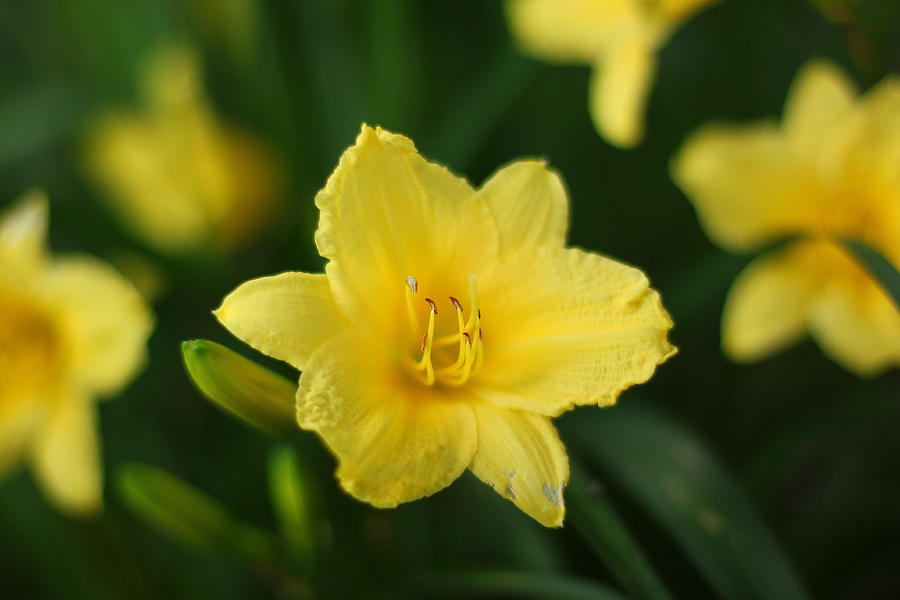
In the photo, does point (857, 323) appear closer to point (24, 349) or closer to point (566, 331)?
point (566, 331)

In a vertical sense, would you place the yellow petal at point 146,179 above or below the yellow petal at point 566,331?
below

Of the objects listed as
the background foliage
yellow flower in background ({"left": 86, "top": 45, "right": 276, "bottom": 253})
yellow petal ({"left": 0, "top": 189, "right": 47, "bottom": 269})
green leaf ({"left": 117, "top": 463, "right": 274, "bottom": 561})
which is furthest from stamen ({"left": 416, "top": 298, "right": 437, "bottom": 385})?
yellow flower in background ({"left": 86, "top": 45, "right": 276, "bottom": 253})

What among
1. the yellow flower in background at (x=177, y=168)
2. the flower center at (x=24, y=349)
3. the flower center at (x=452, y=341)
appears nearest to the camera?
the flower center at (x=452, y=341)

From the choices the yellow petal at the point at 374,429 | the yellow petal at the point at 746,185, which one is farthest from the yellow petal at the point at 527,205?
the yellow petal at the point at 746,185

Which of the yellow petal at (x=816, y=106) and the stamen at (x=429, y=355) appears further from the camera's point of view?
the yellow petal at (x=816, y=106)

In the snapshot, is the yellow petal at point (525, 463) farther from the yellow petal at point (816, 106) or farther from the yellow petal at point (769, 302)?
A: the yellow petal at point (816, 106)

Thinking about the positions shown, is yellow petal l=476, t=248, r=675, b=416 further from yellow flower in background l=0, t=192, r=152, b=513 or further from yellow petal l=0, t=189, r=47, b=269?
yellow petal l=0, t=189, r=47, b=269
